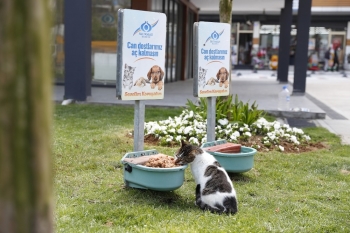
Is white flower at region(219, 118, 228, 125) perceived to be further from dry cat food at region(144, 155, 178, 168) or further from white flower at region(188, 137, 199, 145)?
dry cat food at region(144, 155, 178, 168)

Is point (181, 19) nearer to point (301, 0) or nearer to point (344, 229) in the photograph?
point (301, 0)

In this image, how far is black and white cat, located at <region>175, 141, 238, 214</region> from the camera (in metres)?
4.49

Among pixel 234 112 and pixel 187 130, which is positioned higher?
pixel 234 112

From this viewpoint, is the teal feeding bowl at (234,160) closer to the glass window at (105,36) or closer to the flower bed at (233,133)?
the flower bed at (233,133)

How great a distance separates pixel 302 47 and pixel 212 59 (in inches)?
361

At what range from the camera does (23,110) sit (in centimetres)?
129

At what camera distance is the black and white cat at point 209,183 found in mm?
4488

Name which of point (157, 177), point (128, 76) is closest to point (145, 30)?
point (128, 76)

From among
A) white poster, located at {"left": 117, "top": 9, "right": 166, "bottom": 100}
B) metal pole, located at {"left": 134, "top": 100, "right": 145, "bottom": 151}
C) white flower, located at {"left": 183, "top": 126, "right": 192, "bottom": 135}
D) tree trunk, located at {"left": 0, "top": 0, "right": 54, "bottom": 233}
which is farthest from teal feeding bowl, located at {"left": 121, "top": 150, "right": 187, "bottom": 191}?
tree trunk, located at {"left": 0, "top": 0, "right": 54, "bottom": 233}

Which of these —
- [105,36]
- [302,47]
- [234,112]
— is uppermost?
[105,36]

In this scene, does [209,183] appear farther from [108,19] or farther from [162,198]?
[108,19]

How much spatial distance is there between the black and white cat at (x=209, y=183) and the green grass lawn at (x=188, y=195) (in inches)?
4.9

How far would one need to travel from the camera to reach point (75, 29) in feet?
38.8

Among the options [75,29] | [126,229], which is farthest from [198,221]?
[75,29]
